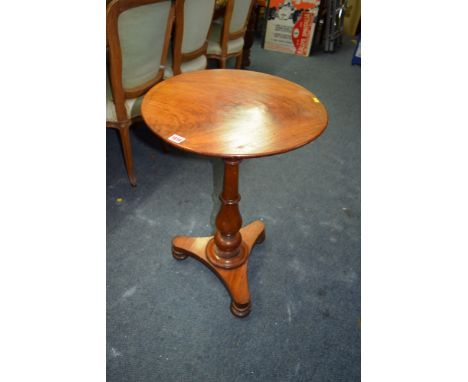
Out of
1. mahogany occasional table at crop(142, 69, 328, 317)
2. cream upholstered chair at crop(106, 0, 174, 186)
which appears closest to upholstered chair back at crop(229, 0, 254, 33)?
cream upholstered chair at crop(106, 0, 174, 186)

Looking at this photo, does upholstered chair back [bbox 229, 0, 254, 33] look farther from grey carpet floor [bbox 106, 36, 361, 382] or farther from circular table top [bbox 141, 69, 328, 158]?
circular table top [bbox 141, 69, 328, 158]

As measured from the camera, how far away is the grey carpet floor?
1.15 metres

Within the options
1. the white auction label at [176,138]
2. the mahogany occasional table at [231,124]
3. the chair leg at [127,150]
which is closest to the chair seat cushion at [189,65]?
the chair leg at [127,150]

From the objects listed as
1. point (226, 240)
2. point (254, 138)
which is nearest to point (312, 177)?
point (226, 240)

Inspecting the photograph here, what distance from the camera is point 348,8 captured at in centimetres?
443

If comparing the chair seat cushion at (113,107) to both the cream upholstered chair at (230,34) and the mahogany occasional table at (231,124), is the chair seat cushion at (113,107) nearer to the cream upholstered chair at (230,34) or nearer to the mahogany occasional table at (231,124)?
the mahogany occasional table at (231,124)

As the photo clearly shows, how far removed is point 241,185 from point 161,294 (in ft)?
2.62

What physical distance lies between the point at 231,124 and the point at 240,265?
0.64 meters

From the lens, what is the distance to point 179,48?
1.75m

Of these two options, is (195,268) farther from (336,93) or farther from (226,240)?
(336,93)

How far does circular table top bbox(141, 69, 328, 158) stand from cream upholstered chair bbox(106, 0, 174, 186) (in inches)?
14.8

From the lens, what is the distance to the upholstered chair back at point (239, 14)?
2.24 metres

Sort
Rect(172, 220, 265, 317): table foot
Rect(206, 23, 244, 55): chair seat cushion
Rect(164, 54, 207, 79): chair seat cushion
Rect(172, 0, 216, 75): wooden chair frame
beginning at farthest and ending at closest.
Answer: Rect(206, 23, 244, 55): chair seat cushion
Rect(164, 54, 207, 79): chair seat cushion
Rect(172, 0, 216, 75): wooden chair frame
Rect(172, 220, 265, 317): table foot

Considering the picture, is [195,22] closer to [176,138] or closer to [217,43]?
[217,43]
